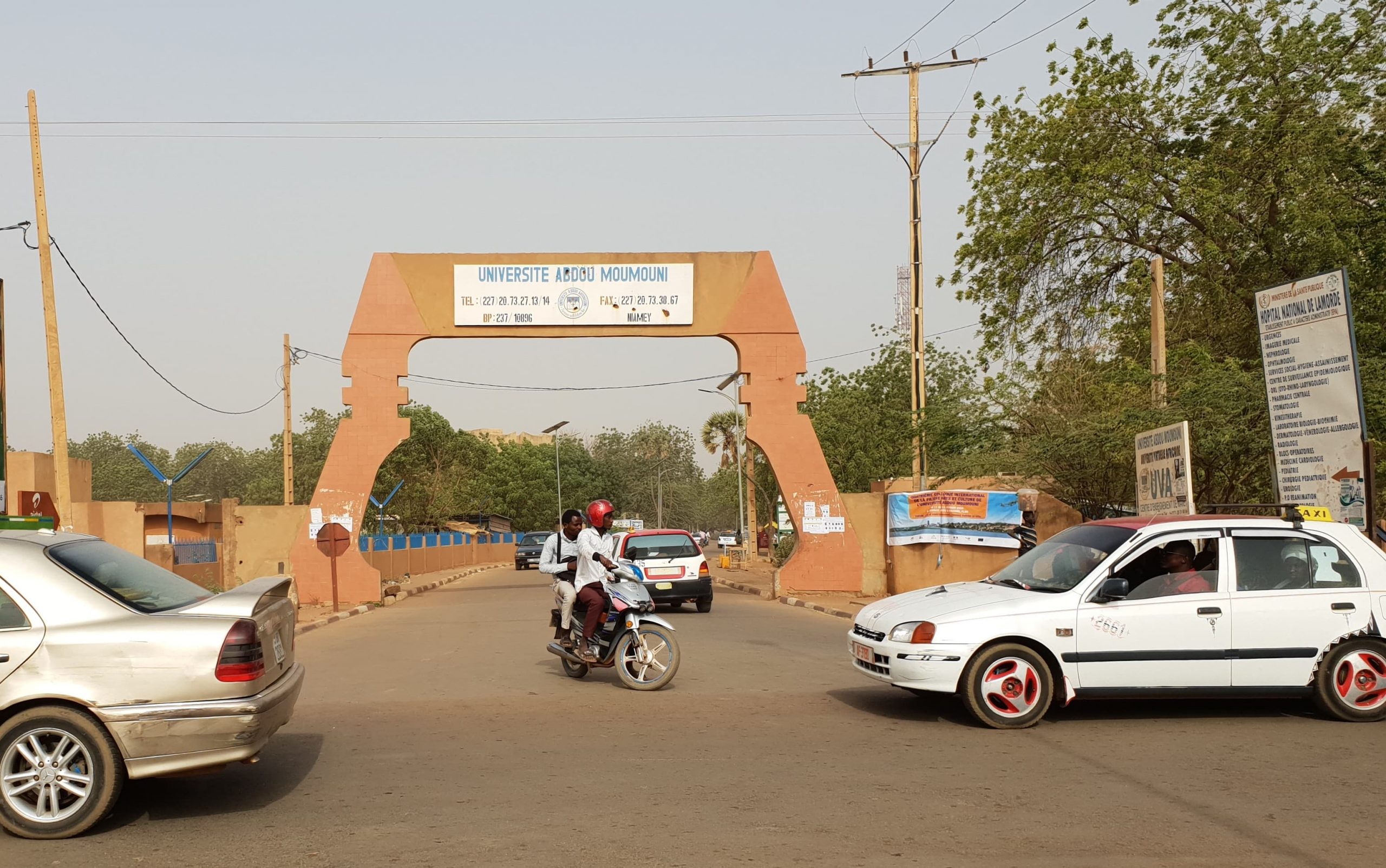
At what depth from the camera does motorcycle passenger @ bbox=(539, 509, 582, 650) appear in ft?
38.0

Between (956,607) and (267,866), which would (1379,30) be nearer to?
(956,607)

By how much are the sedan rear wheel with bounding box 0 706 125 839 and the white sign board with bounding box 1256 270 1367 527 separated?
11.1 m

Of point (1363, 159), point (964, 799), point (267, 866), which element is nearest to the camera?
point (267, 866)

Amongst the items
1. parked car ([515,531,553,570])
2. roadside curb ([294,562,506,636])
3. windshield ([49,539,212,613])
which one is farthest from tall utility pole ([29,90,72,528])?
parked car ([515,531,553,570])

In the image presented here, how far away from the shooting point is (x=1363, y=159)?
22.8 meters

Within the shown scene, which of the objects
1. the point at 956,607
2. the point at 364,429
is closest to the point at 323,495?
the point at 364,429

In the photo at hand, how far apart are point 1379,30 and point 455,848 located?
26400 millimetres

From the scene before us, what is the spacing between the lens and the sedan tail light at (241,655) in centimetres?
604

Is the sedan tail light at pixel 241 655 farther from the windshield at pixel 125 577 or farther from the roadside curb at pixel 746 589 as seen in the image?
the roadside curb at pixel 746 589

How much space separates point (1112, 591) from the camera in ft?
28.6

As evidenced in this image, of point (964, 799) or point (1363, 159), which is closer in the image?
point (964, 799)

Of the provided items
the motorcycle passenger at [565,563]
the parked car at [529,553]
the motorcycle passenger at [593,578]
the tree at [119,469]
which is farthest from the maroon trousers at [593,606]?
the tree at [119,469]

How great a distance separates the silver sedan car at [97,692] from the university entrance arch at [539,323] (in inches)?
834

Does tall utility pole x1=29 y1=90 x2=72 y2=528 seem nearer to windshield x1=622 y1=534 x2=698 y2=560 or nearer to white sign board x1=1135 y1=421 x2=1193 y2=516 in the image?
windshield x1=622 y1=534 x2=698 y2=560
